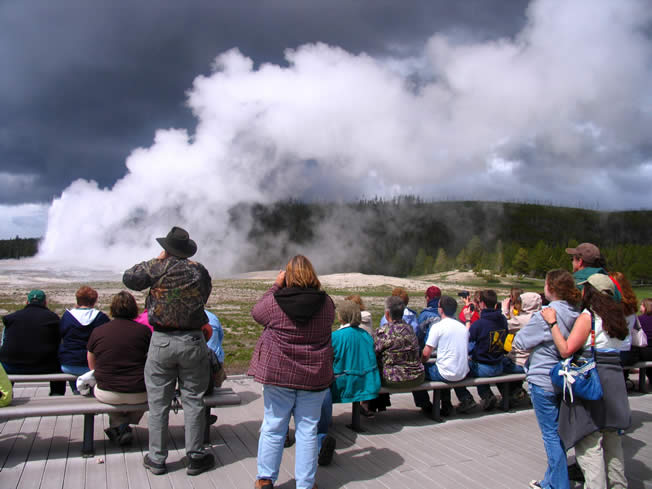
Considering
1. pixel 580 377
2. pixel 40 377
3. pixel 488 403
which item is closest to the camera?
pixel 580 377

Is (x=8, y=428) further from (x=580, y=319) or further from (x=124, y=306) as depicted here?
(x=580, y=319)

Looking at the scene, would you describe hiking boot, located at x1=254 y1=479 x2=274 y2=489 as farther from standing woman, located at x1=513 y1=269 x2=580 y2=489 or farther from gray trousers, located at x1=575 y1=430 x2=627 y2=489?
gray trousers, located at x1=575 y1=430 x2=627 y2=489

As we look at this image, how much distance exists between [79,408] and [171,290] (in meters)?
1.56

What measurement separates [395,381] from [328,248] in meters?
102

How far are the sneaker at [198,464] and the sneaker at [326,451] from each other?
1159 mm

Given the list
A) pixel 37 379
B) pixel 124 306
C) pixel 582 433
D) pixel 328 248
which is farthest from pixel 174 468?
pixel 328 248

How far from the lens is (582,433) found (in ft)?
14.2

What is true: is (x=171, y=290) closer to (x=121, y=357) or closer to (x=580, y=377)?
(x=121, y=357)

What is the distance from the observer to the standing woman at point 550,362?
178 inches

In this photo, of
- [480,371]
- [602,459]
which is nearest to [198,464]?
[602,459]

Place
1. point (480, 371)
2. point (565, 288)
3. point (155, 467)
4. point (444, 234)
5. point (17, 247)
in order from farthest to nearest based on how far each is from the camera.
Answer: point (444, 234), point (17, 247), point (480, 371), point (155, 467), point (565, 288)

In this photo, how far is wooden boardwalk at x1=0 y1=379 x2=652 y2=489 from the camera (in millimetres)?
4707

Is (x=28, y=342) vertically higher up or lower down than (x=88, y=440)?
higher up

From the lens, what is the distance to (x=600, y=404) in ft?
14.3
